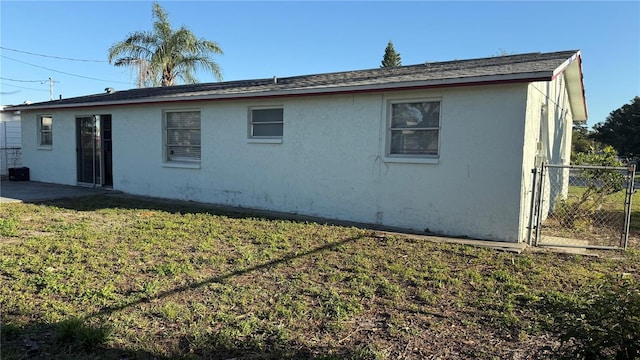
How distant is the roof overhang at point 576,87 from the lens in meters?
10.4

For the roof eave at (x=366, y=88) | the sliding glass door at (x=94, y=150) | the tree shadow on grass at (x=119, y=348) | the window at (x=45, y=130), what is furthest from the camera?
the window at (x=45, y=130)

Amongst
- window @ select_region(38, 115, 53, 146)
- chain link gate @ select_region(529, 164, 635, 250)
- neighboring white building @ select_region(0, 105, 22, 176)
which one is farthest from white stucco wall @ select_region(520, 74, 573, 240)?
neighboring white building @ select_region(0, 105, 22, 176)

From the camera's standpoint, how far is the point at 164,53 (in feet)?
79.9

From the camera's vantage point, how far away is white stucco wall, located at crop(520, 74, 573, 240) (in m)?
7.44

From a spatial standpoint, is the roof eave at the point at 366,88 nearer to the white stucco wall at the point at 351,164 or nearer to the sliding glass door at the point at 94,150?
the white stucco wall at the point at 351,164

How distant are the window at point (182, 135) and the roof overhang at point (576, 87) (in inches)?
342

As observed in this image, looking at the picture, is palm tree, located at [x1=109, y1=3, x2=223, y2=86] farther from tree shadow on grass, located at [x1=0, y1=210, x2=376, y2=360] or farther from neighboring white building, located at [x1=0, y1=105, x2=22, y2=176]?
tree shadow on grass, located at [x1=0, y1=210, x2=376, y2=360]

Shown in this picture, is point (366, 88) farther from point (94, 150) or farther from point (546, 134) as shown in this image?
point (94, 150)

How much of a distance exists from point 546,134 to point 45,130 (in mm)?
16013

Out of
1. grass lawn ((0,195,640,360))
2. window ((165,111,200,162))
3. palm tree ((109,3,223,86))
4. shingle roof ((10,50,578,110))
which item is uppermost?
palm tree ((109,3,223,86))

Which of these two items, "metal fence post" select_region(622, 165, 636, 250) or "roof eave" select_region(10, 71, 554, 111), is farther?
"roof eave" select_region(10, 71, 554, 111)

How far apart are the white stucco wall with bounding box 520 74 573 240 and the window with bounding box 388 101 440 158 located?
1.58m

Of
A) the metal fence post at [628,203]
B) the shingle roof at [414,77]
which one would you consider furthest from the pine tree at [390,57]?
the metal fence post at [628,203]

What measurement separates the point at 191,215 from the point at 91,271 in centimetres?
395
